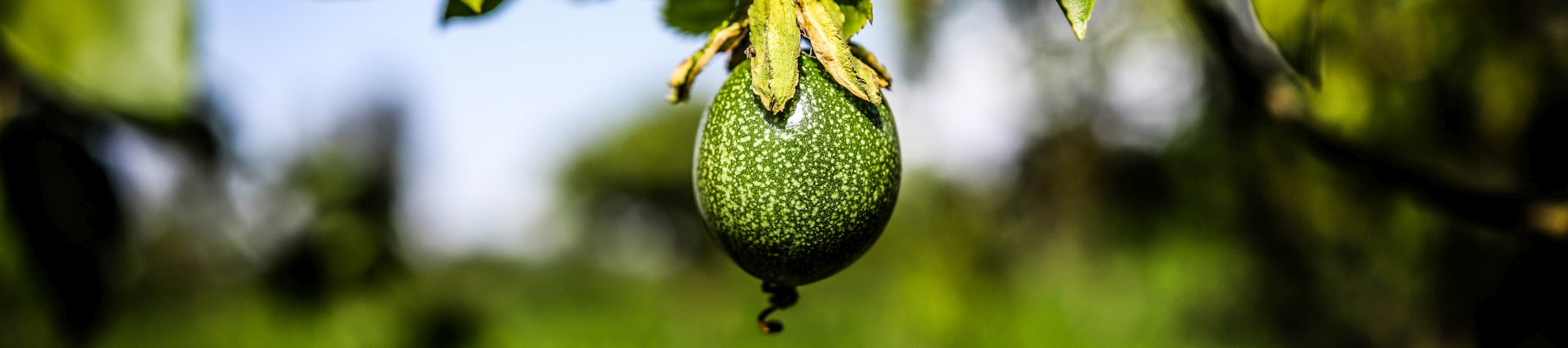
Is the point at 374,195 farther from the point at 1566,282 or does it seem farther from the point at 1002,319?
the point at 1566,282

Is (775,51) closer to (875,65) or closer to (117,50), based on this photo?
(875,65)

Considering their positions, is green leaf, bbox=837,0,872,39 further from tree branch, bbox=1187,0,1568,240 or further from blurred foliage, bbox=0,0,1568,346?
tree branch, bbox=1187,0,1568,240

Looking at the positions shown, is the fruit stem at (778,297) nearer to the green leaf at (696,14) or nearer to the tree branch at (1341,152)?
the green leaf at (696,14)

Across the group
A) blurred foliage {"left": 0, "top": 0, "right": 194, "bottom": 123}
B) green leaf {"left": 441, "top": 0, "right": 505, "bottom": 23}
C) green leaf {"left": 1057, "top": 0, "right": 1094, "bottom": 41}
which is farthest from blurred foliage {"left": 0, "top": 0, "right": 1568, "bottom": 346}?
green leaf {"left": 441, "top": 0, "right": 505, "bottom": 23}

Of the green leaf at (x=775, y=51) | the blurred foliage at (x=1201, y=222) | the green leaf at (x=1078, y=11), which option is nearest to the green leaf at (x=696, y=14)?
the green leaf at (x=775, y=51)

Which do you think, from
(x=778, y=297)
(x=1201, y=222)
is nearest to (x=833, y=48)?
(x=778, y=297)

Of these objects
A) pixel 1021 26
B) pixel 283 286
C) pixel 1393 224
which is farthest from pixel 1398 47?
pixel 283 286

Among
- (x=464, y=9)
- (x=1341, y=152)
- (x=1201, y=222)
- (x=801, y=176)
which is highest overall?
(x=464, y=9)
